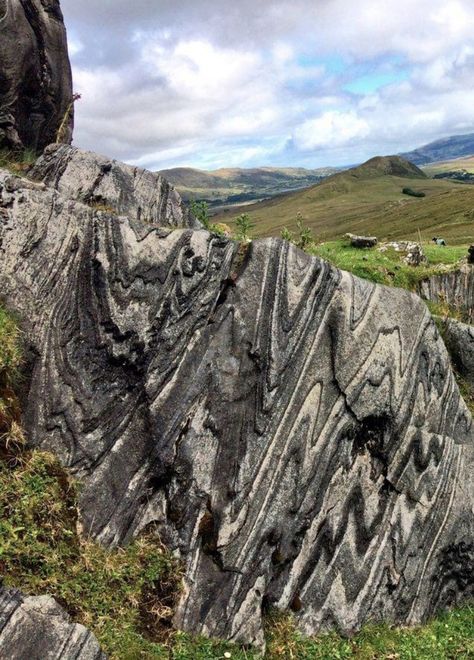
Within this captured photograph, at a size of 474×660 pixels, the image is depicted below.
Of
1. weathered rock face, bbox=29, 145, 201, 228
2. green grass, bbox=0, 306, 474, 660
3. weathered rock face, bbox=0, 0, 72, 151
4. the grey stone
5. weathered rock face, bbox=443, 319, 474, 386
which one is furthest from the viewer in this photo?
the grey stone

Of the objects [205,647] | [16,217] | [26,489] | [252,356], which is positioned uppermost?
[16,217]

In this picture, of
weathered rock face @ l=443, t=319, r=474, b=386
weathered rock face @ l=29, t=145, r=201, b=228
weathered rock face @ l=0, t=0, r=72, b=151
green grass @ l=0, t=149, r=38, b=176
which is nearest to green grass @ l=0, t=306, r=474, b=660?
weathered rock face @ l=29, t=145, r=201, b=228

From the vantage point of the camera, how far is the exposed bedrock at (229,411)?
11766 millimetres

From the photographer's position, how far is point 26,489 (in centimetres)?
1065

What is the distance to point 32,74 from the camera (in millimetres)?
17344

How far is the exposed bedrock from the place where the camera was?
11766 mm

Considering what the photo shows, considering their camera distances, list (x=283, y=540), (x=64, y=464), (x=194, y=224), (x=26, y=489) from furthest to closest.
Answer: (x=194, y=224) < (x=283, y=540) < (x=64, y=464) < (x=26, y=489)

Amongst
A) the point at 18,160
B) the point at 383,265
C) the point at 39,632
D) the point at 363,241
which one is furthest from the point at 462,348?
the point at 18,160

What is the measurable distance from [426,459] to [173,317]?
8.00m

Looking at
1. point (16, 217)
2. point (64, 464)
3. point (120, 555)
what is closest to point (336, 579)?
point (120, 555)

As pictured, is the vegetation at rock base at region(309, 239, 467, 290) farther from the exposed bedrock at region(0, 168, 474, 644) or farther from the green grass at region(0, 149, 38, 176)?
the green grass at region(0, 149, 38, 176)

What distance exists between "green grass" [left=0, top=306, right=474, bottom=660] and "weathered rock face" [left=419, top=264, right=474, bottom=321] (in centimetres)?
1617

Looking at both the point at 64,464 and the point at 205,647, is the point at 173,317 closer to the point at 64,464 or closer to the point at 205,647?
the point at 64,464

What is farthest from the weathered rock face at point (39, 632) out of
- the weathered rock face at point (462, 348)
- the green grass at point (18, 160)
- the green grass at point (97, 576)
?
the weathered rock face at point (462, 348)
